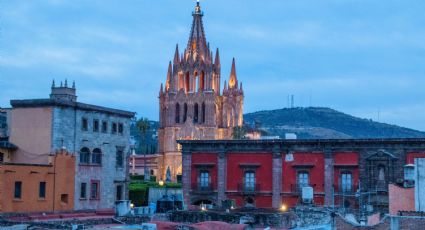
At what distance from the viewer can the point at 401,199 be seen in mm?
35094

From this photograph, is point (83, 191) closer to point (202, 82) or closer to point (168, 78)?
point (202, 82)

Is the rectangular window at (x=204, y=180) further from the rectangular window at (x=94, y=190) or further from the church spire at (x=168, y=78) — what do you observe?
the church spire at (x=168, y=78)

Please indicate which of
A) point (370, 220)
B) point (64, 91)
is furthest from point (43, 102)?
point (370, 220)

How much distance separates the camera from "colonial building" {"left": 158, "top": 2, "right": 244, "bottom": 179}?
458 feet

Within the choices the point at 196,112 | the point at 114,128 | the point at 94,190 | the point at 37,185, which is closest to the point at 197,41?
the point at 196,112

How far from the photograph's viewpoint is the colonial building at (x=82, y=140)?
49.2m

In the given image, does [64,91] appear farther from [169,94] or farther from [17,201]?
[169,94]

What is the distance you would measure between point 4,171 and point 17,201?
96.6 inches

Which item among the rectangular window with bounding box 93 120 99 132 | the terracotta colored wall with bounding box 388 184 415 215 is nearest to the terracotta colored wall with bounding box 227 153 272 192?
the rectangular window with bounding box 93 120 99 132

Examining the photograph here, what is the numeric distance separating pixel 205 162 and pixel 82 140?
14636mm

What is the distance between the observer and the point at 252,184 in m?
61.9

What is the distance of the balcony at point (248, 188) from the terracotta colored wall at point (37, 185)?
663 inches

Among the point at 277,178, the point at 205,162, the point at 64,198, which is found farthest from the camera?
the point at 205,162

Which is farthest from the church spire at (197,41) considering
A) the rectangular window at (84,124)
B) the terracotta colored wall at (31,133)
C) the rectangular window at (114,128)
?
the terracotta colored wall at (31,133)
